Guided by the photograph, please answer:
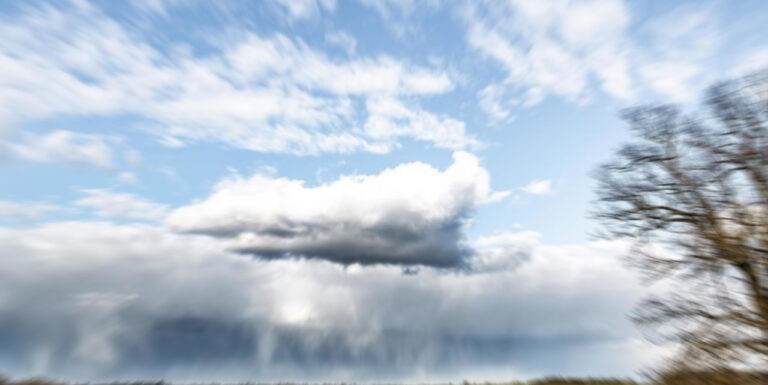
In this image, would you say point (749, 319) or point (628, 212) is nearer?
point (749, 319)

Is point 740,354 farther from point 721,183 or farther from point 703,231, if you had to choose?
point 721,183

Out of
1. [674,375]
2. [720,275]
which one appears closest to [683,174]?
[720,275]

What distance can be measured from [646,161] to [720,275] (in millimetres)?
4184

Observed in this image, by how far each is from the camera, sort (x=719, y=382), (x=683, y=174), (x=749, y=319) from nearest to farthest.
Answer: (x=719, y=382) < (x=749, y=319) < (x=683, y=174)

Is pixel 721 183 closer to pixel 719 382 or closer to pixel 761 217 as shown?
pixel 761 217

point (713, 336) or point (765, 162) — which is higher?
point (765, 162)

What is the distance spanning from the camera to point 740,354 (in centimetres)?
1064

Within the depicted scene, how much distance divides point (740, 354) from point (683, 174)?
5.25 metres

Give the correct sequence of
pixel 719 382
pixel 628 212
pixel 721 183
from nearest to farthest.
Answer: pixel 719 382 < pixel 721 183 < pixel 628 212

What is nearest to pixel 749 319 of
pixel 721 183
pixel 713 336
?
pixel 713 336

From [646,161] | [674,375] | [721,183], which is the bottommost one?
[674,375]

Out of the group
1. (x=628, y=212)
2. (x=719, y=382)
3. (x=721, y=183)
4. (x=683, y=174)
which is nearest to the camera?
(x=719, y=382)

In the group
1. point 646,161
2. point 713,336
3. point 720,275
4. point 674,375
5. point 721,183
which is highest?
point 646,161

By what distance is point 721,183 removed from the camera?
1249 centimetres
